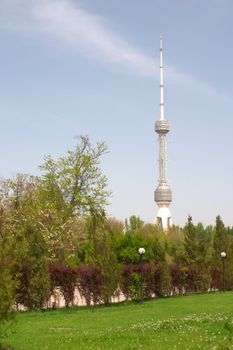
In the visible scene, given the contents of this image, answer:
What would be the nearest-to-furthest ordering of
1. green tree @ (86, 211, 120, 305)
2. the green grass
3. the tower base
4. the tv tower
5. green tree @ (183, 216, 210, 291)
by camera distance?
1. the green grass
2. green tree @ (86, 211, 120, 305)
3. green tree @ (183, 216, 210, 291)
4. the tower base
5. the tv tower

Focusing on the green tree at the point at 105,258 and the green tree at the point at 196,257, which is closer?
the green tree at the point at 105,258

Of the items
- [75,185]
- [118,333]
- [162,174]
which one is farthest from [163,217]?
[118,333]

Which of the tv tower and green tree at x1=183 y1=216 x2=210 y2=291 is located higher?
the tv tower

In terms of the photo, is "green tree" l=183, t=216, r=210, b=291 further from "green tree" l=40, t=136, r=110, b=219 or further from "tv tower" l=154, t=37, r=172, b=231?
"tv tower" l=154, t=37, r=172, b=231

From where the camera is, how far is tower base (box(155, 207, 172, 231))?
11301cm

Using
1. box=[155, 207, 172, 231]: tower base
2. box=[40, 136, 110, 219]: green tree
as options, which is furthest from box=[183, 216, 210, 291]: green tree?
box=[155, 207, 172, 231]: tower base

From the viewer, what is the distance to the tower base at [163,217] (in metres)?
113

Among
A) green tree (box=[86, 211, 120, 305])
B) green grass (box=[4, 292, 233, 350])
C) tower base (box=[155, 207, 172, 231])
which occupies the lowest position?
green grass (box=[4, 292, 233, 350])

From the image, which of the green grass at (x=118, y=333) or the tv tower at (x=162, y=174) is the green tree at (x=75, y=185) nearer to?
the green grass at (x=118, y=333)

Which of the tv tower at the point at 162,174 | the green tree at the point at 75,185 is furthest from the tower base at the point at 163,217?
the green tree at the point at 75,185

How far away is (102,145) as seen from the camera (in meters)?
33.3

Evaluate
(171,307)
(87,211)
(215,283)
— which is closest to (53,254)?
(87,211)

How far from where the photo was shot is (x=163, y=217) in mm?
115625

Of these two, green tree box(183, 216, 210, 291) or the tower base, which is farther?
the tower base
